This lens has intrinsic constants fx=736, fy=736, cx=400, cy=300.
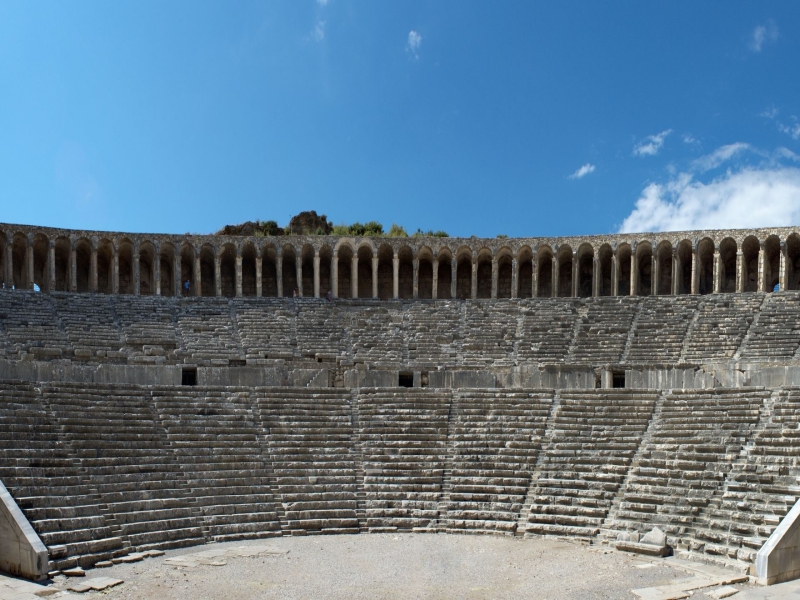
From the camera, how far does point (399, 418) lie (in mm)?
19578

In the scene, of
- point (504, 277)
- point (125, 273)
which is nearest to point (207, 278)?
point (125, 273)

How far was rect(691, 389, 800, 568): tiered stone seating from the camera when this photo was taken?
526 inches

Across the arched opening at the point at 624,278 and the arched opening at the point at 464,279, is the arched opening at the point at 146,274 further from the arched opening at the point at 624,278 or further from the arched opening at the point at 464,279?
the arched opening at the point at 624,278

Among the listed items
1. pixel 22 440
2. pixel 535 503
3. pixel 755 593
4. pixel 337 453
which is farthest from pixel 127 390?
pixel 755 593

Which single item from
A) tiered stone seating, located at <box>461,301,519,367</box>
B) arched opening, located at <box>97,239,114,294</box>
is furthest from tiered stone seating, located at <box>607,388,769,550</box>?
arched opening, located at <box>97,239,114,294</box>

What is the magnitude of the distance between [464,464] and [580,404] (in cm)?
392

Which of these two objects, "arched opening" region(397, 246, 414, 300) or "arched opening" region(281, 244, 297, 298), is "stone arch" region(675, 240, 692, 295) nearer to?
"arched opening" region(397, 246, 414, 300)

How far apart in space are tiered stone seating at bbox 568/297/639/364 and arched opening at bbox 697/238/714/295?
15.9ft

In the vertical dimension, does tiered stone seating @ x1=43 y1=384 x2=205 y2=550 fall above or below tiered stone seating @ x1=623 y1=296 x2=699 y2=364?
below

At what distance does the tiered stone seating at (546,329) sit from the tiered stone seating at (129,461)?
1425cm

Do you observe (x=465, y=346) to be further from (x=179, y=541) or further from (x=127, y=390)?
(x=179, y=541)

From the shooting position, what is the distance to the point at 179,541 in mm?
14586

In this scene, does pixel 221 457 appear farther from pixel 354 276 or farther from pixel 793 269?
pixel 793 269

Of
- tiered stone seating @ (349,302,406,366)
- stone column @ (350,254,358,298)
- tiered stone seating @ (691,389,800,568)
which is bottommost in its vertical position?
tiered stone seating @ (691,389,800,568)
